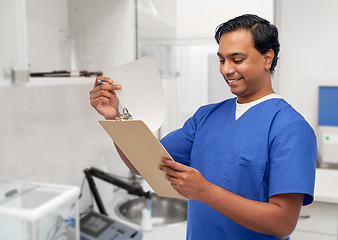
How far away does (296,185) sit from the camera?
83 centimetres

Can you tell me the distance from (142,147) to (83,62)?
2.66 feet

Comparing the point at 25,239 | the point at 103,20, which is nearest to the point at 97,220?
the point at 25,239

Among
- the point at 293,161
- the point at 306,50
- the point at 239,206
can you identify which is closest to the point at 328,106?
the point at 306,50

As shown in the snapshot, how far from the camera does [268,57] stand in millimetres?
983

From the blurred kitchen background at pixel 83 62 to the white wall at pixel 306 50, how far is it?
0.09 feet

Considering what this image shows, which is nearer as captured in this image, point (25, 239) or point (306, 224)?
point (25, 239)

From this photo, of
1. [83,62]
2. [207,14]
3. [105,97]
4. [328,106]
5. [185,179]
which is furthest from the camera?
[328,106]

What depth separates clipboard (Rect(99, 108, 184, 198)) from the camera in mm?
762

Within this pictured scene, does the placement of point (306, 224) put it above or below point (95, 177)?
below

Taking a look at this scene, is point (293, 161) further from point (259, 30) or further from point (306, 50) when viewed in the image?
point (306, 50)

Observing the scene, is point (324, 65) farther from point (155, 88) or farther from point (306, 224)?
point (155, 88)

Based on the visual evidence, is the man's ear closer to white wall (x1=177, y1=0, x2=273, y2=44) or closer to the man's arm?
the man's arm

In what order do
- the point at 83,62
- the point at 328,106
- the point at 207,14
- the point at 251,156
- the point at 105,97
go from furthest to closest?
the point at 328,106, the point at 207,14, the point at 83,62, the point at 105,97, the point at 251,156

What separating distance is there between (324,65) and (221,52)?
5.92 feet
